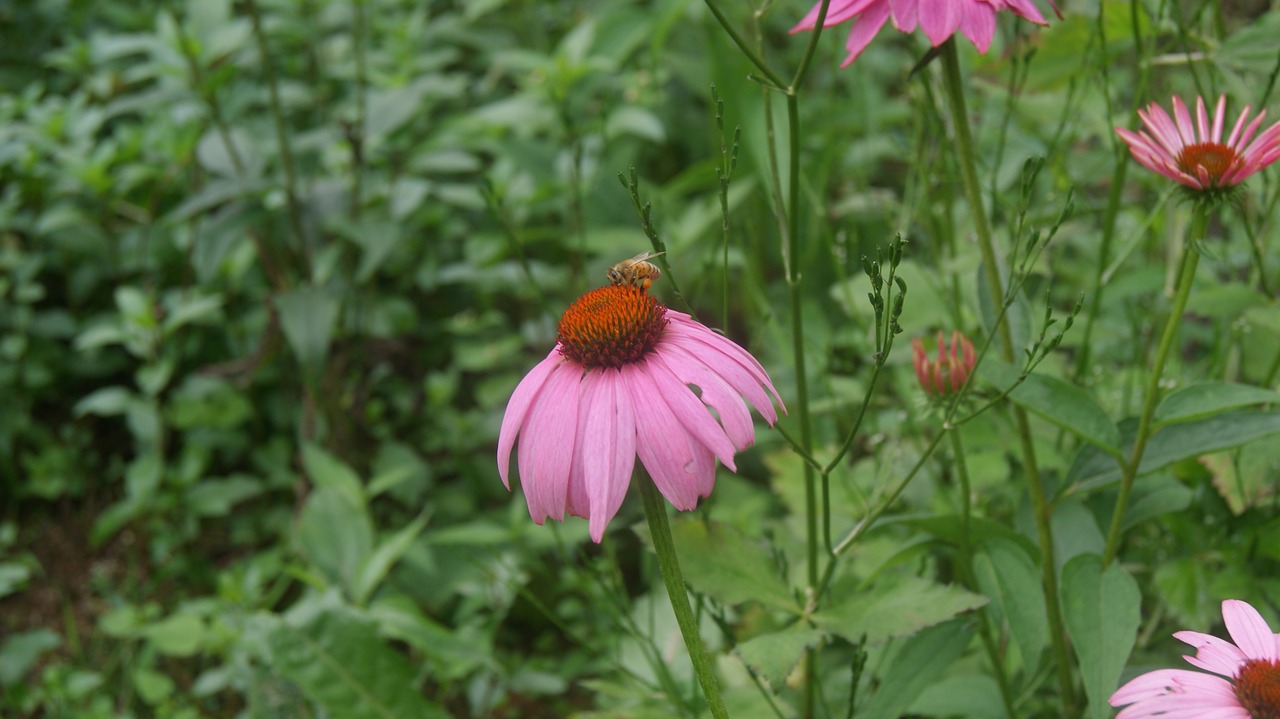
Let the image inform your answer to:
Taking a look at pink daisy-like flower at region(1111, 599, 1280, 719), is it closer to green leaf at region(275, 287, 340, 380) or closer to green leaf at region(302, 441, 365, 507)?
green leaf at region(302, 441, 365, 507)

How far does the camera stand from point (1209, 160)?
0.65 m

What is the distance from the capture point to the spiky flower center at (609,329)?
0.57m

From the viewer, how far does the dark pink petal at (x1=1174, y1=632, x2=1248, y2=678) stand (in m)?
0.52

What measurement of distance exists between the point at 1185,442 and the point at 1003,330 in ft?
0.51

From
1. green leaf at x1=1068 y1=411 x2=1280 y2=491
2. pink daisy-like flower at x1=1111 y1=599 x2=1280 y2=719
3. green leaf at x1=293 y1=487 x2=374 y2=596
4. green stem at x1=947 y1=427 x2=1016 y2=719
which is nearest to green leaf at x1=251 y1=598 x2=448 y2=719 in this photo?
green leaf at x1=293 y1=487 x2=374 y2=596

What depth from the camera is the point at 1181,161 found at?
26.0 inches

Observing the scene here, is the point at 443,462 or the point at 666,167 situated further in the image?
the point at 666,167

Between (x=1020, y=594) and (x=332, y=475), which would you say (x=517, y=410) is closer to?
(x=1020, y=594)

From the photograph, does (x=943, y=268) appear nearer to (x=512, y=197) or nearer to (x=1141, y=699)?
(x=1141, y=699)

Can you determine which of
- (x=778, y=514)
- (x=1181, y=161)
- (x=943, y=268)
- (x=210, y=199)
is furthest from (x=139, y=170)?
(x=1181, y=161)

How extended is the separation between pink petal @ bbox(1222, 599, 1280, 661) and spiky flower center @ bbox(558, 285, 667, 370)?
13.8 inches

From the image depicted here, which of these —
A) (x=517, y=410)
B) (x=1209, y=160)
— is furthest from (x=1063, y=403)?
(x=517, y=410)

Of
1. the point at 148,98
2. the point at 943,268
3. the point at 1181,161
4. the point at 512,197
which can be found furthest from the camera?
the point at 512,197

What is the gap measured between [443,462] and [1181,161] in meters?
1.49
